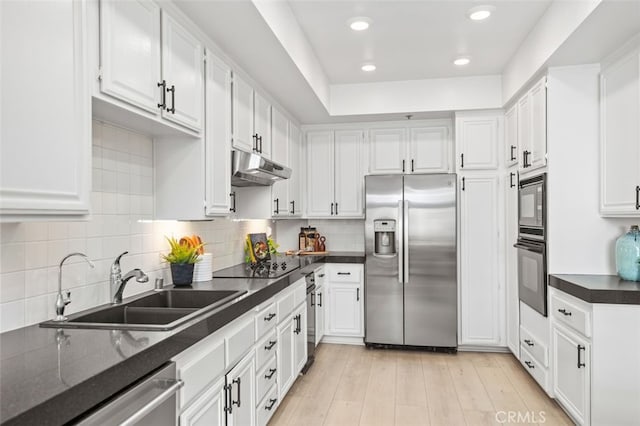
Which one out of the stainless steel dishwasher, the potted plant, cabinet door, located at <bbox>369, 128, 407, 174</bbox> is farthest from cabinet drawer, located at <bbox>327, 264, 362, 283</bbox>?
the stainless steel dishwasher

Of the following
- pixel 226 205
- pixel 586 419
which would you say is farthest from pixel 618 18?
pixel 226 205

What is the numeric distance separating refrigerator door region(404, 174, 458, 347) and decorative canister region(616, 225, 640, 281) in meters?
1.59

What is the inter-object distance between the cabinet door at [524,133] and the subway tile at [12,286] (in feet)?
11.5

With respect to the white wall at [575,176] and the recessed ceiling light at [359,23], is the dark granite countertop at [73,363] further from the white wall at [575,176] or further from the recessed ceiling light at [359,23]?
the white wall at [575,176]

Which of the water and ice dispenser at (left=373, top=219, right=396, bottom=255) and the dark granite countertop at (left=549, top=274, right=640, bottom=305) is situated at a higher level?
the water and ice dispenser at (left=373, top=219, right=396, bottom=255)

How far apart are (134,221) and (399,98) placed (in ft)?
10.0

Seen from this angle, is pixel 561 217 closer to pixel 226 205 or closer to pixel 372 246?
pixel 372 246

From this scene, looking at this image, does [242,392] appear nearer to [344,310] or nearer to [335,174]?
[344,310]

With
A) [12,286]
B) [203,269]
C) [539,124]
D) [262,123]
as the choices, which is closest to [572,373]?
[539,124]

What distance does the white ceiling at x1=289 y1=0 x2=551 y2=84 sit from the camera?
9.85ft

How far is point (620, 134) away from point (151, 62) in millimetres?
2876

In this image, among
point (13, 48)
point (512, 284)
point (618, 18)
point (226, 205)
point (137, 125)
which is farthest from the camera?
point (512, 284)

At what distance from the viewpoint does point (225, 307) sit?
2051 millimetres

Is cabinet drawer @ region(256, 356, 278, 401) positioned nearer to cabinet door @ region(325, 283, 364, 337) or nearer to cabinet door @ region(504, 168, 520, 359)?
cabinet door @ region(325, 283, 364, 337)
